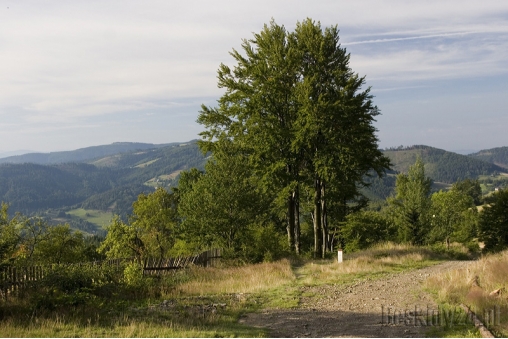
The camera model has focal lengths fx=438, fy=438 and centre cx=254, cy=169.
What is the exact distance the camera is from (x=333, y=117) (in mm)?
25906

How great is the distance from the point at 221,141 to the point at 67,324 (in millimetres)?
18871

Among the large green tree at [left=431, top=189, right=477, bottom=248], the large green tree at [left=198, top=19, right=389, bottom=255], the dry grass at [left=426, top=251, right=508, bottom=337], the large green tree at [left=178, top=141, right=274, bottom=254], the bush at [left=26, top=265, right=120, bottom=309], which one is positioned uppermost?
the large green tree at [left=198, top=19, right=389, bottom=255]

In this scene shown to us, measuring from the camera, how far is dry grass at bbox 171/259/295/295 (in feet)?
59.9

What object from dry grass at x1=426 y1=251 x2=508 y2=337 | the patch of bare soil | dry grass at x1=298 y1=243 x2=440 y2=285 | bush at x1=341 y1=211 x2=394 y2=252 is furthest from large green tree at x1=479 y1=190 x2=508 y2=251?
the patch of bare soil

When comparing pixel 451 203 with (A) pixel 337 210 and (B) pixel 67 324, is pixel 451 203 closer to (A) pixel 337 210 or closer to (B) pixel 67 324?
(A) pixel 337 210

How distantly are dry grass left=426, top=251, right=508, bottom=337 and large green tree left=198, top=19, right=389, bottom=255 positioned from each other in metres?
10.3

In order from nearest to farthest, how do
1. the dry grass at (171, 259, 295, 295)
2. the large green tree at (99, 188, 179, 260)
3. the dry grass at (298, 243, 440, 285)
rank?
the dry grass at (171, 259, 295, 295) → the dry grass at (298, 243, 440, 285) → the large green tree at (99, 188, 179, 260)

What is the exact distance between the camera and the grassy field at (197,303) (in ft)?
38.5

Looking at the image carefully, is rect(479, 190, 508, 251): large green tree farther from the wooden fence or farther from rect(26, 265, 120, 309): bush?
rect(26, 265, 120, 309): bush

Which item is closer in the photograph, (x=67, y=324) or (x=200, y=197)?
(x=67, y=324)

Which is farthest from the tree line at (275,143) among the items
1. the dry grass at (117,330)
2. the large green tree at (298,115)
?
the dry grass at (117,330)

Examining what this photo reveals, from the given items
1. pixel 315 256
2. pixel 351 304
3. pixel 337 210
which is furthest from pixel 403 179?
pixel 351 304

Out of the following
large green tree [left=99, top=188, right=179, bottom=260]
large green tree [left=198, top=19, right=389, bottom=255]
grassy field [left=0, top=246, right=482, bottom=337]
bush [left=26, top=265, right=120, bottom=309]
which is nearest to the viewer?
grassy field [left=0, top=246, right=482, bottom=337]

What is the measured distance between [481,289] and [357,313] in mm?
4266
